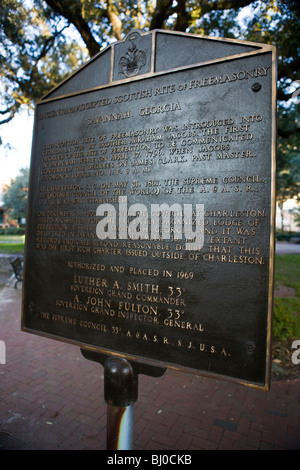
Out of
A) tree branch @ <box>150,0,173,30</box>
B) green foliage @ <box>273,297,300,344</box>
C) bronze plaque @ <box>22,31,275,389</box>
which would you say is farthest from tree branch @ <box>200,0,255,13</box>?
green foliage @ <box>273,297,300,344</box>

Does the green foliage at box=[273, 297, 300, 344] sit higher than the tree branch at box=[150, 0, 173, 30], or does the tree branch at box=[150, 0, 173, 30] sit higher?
the tree branch at box=[150, 0, 173, 30]

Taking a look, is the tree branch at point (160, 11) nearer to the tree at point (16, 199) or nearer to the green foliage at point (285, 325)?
the green foliage at point (285, 325)

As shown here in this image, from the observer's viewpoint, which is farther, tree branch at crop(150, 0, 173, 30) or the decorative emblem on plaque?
tree branch at crop(150, 0, 173, 30)

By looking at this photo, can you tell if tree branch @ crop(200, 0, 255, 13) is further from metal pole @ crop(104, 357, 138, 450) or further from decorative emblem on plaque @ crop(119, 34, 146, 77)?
metal pole @ crop(104, 357, 138, 450)

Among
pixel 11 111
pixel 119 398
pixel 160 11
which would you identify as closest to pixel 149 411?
pixel 119 398

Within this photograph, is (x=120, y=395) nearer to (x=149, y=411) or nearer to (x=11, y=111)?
(x=149, y=411)

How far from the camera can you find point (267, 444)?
3219 mm

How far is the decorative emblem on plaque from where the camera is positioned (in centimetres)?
236

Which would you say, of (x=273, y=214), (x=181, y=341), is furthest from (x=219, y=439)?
(x=273, y=214)

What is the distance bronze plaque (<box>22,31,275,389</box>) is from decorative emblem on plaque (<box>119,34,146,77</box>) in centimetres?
1

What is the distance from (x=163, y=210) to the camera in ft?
7.02

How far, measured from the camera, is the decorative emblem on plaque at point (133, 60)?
2.36m

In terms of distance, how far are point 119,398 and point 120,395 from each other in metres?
0.03

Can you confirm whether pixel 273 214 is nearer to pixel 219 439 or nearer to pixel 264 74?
pixel 264 74
